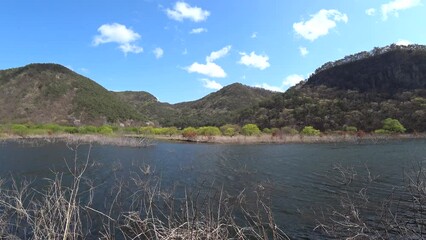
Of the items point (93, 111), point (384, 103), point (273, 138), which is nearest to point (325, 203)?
point (273, 138)

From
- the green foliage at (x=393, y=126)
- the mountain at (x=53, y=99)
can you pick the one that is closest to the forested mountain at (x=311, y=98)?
the mountain at (x=53, y=99)

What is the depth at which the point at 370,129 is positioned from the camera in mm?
109500

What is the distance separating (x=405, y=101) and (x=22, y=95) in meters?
139

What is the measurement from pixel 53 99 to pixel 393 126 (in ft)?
402

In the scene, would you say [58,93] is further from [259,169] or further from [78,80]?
[259,169]

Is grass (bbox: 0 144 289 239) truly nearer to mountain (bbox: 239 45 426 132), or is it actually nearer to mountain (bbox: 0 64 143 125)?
mountain (bbox: 239 45 426 132)

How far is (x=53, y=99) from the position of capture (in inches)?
6107

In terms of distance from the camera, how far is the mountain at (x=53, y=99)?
146 metres

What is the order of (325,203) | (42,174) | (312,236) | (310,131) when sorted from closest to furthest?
(312,236) → (325,203) → (42,174) → (310,131)

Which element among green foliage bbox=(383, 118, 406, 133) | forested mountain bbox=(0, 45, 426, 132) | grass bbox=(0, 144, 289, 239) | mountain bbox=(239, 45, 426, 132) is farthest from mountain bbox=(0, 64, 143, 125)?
grass bbox=(0, 144, 289, 239)

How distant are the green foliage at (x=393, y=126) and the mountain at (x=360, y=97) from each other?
4901 mm

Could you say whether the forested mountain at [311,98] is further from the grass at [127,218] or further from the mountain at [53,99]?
the grass at [127,218]

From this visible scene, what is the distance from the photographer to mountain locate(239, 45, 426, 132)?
369 ft

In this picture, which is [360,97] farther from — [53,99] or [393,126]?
[53,99]
